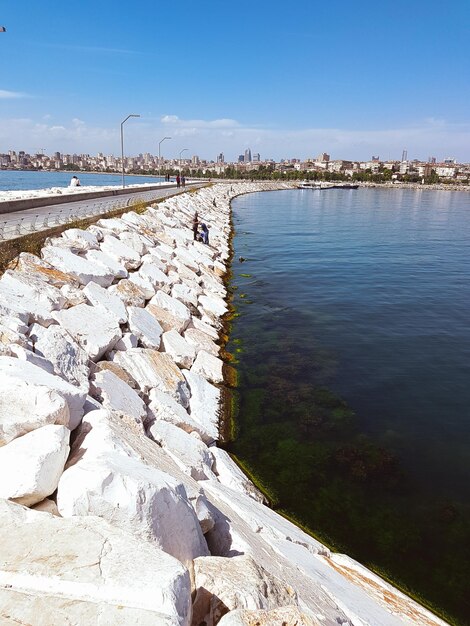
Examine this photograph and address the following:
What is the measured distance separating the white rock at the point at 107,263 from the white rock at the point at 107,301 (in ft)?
4.23

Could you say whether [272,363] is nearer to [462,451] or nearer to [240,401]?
[240,401]

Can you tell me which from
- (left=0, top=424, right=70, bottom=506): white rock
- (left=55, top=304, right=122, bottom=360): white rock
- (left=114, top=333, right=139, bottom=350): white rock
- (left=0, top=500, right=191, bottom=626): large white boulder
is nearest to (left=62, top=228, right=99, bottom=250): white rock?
(left=55, top=304, right=122, bottom=360): white rock

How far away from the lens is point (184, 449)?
17.0 feet

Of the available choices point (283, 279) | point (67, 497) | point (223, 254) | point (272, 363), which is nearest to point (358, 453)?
point (272, 363)

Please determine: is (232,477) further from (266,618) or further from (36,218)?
(36,218)

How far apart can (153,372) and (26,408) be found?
3287mm

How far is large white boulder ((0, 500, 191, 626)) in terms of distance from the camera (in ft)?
6.49

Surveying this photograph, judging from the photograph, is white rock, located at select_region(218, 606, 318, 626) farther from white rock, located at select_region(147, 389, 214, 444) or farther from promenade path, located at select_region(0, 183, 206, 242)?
promenade path, located at select_region(0, 183, 206, 242)

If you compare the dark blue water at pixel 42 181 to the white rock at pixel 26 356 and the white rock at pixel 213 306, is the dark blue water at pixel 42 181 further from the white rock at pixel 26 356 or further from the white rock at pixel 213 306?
the white rock at pixel 26 356

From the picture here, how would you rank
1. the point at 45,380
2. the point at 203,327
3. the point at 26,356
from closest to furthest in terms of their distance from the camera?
the point at 45,380, the point at 26,356, the point at 203,327

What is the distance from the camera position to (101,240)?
11594 mm

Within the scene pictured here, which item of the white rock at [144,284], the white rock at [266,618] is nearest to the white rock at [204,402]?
the white rock at [144,284]

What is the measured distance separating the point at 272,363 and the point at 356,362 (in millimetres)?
1798

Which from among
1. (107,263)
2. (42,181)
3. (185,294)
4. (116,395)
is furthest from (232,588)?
(42,181)
